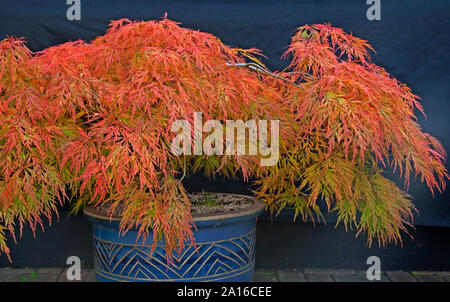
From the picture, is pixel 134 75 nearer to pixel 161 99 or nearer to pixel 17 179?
pixel 161 99

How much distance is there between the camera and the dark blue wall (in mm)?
2264

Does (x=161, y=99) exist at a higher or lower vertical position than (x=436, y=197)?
higher

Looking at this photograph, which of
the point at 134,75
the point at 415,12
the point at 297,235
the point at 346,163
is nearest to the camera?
the point at 134,75

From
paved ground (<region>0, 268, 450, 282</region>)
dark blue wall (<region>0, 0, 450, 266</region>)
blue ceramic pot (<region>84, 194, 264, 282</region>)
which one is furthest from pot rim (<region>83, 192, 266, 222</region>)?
dark blue wall (<region>0, 0, 450, 266</region>)

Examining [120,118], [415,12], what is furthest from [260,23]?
[120,118]

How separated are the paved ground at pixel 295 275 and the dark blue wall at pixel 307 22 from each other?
261 mm

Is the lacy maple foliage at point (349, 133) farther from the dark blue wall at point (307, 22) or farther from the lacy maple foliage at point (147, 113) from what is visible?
the dark blue wall at point (307, 22)

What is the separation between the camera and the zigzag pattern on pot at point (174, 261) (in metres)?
1.59

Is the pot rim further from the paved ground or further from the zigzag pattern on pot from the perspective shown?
the paved ground

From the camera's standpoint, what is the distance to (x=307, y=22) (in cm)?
230

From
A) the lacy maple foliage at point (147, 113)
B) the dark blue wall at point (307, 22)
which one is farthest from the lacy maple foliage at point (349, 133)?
the dark blue wall at point (307, 22)

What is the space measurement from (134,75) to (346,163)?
75 cm

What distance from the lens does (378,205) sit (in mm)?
1711

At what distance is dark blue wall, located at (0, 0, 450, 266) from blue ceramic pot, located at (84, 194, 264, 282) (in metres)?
0.97
